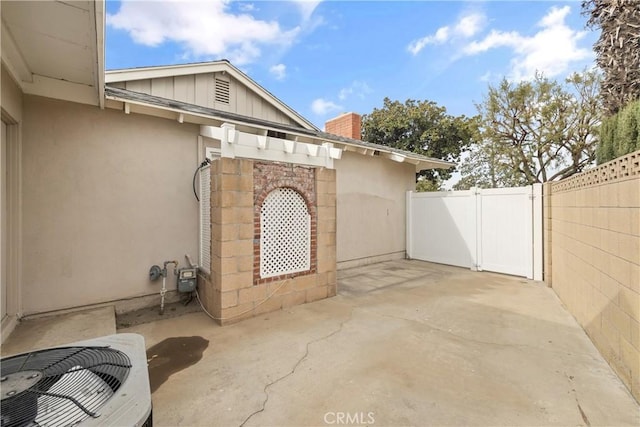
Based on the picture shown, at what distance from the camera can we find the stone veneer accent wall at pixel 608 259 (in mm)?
2770

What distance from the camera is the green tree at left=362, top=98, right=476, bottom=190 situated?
1959cm

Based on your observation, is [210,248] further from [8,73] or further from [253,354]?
[8,73]

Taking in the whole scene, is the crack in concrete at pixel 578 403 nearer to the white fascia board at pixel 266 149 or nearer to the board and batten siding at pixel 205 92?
the white fascia board at pixel 266 149

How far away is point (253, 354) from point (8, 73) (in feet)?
16.0

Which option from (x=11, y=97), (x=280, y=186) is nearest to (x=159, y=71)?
(x=11, y=97)

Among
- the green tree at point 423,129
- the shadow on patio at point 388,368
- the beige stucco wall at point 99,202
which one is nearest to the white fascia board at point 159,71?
the beige stucco wall at point 99,202

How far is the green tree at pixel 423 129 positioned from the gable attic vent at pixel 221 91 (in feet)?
49.0

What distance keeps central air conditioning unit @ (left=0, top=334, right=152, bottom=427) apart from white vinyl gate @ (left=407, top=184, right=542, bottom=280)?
8.39 m

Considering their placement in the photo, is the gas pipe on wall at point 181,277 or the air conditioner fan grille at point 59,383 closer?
the air conditioner fan grille at point 59,383

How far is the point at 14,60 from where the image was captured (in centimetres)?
371

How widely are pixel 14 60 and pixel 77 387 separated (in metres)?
4.70

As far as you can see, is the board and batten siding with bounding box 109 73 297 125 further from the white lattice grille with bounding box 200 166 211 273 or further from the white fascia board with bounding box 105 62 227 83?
the white lattice grille with bounding box 200 166 211 273

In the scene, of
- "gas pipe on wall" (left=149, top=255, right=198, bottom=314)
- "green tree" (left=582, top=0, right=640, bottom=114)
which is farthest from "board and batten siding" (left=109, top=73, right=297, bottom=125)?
"green tree" (left=582, top=0, right=640, bottom=114)

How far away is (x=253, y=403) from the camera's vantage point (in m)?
2.69
